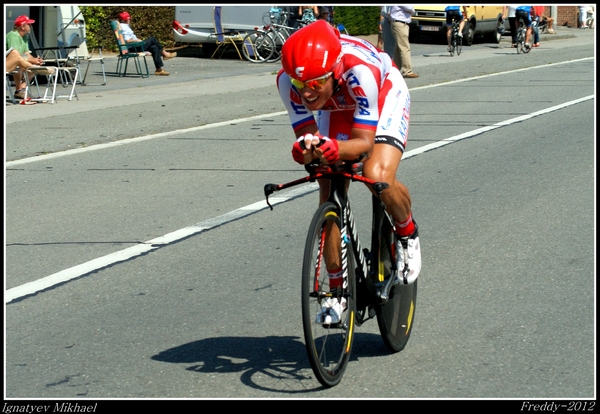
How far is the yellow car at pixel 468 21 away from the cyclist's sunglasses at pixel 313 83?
29066 millimetres

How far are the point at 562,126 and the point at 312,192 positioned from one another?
5549 millimetres

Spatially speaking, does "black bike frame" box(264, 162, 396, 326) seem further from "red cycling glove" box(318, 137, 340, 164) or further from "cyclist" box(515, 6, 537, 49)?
"cyclist" box(515, 6, 537, 49)

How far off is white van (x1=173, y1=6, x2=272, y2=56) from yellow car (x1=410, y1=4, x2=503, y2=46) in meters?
7.79

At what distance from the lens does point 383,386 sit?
4.46m

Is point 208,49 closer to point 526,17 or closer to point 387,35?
point 387,35

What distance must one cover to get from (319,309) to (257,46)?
72.8 feet

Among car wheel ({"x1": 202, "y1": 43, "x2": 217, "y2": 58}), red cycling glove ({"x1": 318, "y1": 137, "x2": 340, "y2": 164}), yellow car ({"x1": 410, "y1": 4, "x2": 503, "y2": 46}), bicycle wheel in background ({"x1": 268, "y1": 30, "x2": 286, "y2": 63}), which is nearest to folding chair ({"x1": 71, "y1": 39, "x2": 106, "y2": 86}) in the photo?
car wheel ({"x1": 202, "y1": 43, "x2": 217, "y2": 58})

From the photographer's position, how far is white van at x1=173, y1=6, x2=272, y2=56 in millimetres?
26891

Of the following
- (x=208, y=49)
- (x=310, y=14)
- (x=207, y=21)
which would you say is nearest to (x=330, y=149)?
(x=310, y=14)

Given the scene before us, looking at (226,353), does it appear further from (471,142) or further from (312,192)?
(471,142)

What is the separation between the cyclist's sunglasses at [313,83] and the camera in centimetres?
421

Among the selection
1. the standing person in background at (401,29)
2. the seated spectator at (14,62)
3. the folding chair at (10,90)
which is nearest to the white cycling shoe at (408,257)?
the seated spectator at (14,62)

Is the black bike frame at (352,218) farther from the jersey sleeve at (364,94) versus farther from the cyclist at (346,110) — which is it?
the jersey sleeve at (364,94)

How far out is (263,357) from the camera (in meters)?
4.82
